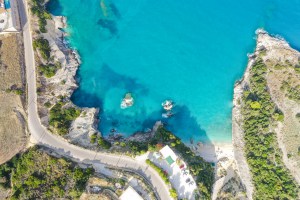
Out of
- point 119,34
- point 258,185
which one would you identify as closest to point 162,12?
point 119,34

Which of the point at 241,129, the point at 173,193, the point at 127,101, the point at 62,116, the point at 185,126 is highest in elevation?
the point at 241,129

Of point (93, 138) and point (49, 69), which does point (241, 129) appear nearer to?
point (93, 138)

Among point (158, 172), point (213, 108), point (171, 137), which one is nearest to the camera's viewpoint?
point (158, 172)

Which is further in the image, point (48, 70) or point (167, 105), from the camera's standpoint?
point (167, 105)

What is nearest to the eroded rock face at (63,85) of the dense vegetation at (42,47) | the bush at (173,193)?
the dense vegetation at (42,47)

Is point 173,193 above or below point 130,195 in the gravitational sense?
above

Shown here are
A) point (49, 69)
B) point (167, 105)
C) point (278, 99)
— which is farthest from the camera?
point (167, 105)

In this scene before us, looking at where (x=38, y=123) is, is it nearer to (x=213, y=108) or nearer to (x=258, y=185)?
(x=213, y=108)

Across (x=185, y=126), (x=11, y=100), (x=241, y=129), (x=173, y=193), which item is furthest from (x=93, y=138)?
(x=241, y=129)

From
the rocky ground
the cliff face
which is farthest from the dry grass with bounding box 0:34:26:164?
the rocky ground
